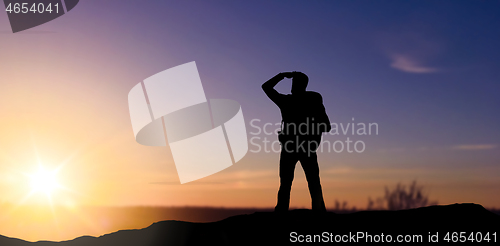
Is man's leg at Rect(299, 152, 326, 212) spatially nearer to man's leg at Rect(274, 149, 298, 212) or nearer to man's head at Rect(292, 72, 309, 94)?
man's leg at Rect(274, 149, 298, 212)

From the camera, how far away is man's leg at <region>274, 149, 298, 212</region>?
28.0 feet

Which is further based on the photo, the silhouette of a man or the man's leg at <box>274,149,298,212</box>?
the man's leg at <box>274,149,298,212</box>

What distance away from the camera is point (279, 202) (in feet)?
28.5

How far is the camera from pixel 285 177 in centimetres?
858

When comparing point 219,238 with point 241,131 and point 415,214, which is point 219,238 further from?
point 415,214

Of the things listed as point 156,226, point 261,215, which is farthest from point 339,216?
point 156,226

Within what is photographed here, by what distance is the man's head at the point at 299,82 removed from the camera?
8359 mm

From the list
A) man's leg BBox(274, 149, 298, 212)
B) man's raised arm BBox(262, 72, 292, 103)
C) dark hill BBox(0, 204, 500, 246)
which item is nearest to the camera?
dark hill BBox(0, 204, 500, 246)

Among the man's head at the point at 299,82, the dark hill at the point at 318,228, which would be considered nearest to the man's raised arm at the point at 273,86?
the man's head at the point at 299,82

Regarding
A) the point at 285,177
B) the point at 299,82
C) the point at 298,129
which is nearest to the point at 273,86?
the point at 299,82

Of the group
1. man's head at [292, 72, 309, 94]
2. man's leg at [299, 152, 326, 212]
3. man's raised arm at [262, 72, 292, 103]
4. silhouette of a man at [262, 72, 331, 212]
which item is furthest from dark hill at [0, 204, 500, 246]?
man's head at [292, 72, 309, 94]

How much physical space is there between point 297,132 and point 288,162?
686 millimetres

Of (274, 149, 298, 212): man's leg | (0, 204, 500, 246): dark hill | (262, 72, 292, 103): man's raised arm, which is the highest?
(262, 72, 292, 103): man's raised arm

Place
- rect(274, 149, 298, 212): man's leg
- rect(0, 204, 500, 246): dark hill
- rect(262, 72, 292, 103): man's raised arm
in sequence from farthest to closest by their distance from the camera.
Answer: rect(274, 149, 298, 212): man's leg, rect(262, 72, 292, 103): man's raised arm, rect(0, 204, 500, 246): dark hill
